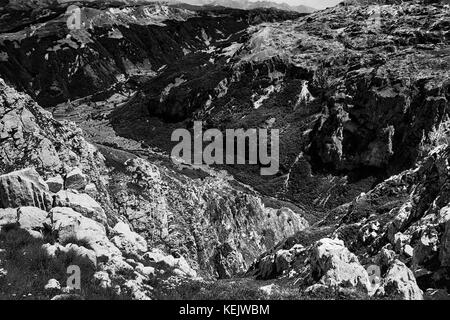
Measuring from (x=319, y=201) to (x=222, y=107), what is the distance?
42628mm

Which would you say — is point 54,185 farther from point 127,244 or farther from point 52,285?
point 52,285

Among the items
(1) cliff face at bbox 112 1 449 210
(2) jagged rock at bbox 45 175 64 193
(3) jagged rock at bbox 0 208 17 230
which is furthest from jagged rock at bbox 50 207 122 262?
(1) cliff face at bbox 112 1 449 210

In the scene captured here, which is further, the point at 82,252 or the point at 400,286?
the point at 82,252

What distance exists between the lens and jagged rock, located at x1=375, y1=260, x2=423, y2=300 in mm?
14867

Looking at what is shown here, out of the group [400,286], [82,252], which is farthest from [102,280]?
[400,286]

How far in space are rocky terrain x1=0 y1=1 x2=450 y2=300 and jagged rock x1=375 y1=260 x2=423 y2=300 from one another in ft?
0.20

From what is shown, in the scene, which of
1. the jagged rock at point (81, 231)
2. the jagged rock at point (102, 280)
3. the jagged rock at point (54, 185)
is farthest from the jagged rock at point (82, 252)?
the jagged rock at point (54, 185)

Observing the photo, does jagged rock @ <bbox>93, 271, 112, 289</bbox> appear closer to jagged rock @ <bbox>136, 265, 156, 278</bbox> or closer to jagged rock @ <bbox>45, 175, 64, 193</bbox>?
jagged rock @ <bbox>136, 265, 156, 278</bbox>

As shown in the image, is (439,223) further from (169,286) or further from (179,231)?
(179,231)

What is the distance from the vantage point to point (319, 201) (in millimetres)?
88312

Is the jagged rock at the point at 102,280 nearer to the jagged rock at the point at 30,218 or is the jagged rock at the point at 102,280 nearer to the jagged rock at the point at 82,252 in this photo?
the jagged rock at the point at 82,252

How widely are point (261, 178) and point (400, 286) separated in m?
80.8

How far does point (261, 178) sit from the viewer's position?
9581 centimetres
